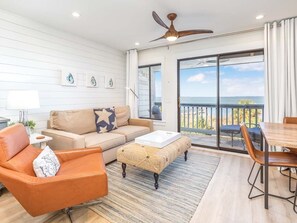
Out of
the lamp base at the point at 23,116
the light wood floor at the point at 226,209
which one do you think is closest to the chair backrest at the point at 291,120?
the light wood floor at the point at 226,209

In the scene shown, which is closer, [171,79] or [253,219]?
[253,219]

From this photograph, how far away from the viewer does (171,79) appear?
427 cm

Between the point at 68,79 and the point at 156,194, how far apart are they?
9.08ft

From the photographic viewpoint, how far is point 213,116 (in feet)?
16.4

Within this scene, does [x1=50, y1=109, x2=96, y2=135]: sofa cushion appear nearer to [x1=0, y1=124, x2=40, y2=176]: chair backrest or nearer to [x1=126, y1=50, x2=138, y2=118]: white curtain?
[x1=0, y1=124, x2=40, y2=176]: chair backrest

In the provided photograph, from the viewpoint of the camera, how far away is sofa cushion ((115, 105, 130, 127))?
4078 mm

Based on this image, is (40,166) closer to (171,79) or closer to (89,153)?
(89,153)

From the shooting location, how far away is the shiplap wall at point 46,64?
2596 millimetres

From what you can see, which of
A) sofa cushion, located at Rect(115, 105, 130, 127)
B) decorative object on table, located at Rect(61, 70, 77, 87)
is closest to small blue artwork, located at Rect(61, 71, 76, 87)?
decorative object on table, located at Rect(61, 70, 77, 87)

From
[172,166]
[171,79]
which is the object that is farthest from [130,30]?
[172,166]

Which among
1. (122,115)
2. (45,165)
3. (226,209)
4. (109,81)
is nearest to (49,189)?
(45,165)

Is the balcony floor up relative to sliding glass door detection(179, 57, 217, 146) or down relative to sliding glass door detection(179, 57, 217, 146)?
down

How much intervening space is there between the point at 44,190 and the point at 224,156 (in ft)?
10.4

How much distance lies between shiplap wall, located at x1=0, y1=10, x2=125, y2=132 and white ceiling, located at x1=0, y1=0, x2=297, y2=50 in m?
0.21
